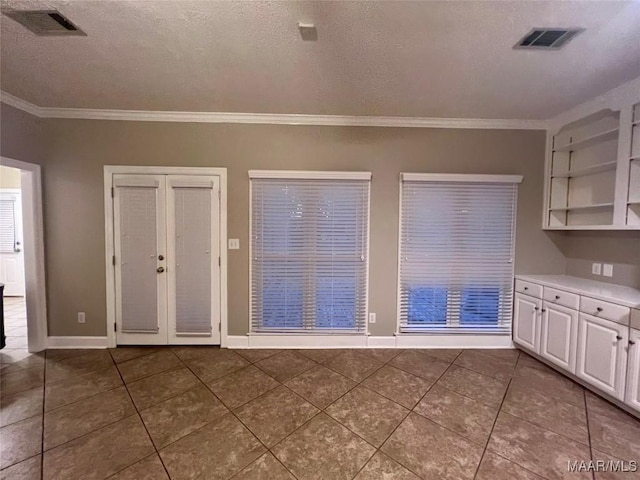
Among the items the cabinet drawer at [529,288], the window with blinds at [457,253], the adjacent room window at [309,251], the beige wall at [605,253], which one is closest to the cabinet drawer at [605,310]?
the cabinet drawer at [529,288]

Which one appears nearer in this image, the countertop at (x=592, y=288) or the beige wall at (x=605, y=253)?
the countertop at (x=592, y=288)

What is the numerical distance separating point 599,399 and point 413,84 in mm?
3143

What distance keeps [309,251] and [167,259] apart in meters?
1.66

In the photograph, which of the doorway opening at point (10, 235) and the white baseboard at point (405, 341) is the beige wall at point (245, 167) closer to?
the white baseboard at point (405, 341)

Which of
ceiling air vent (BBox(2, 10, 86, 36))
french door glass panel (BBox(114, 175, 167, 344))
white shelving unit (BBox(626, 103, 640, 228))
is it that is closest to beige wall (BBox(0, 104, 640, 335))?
french door glass panel (BBox(114, 175, 167, 344))

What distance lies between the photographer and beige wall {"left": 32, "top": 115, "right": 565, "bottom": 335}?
9.95 ft

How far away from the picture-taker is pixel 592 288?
2486 millimetres

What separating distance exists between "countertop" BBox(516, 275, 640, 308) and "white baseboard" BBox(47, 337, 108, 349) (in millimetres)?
4961

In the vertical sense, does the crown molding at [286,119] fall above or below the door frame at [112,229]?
above

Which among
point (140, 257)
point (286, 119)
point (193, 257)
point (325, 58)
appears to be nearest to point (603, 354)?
point (325, 58)

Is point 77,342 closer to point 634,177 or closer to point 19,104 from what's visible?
point 19,104

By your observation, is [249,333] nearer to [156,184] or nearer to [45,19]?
[156,184]

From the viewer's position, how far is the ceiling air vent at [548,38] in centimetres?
168

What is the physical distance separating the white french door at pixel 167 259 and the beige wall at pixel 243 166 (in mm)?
204
